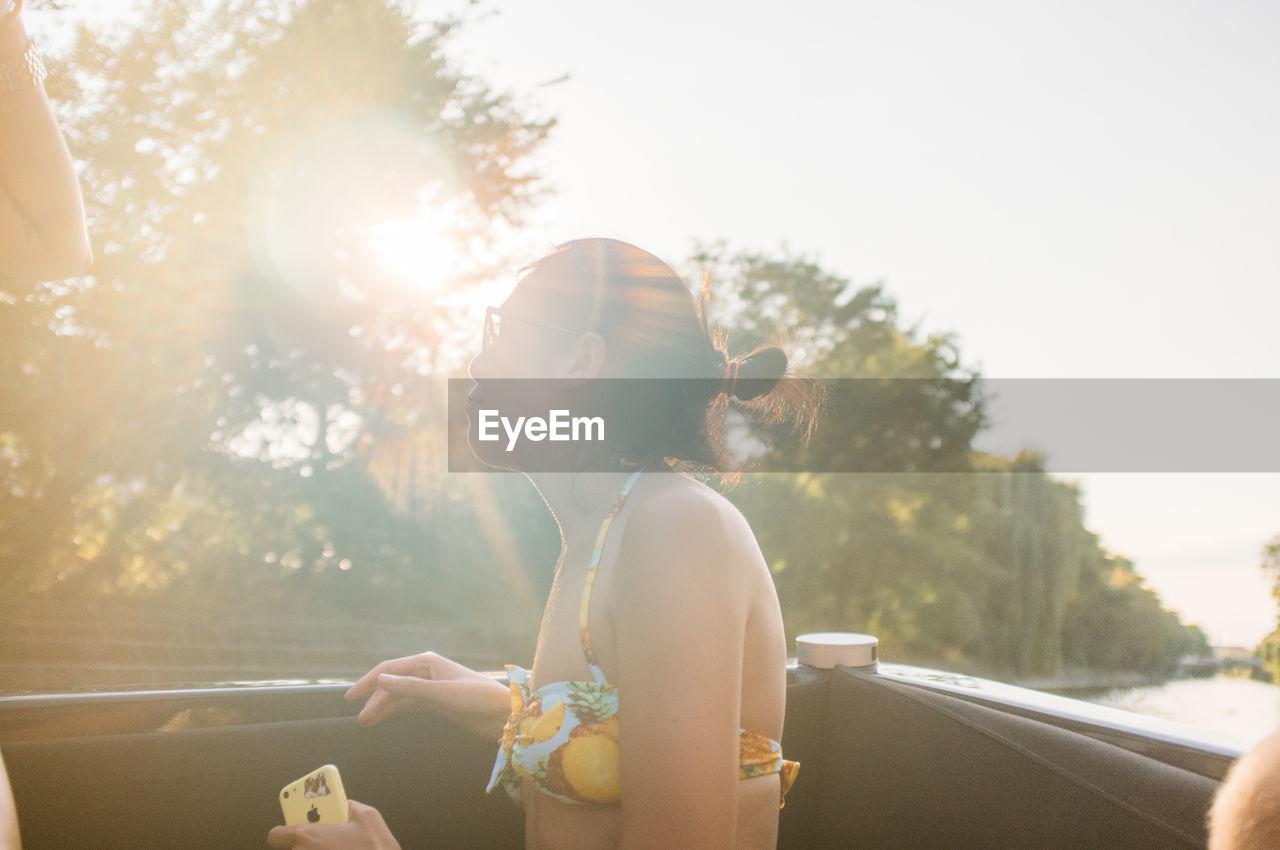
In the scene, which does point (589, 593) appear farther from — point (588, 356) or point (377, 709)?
point (377, 709)

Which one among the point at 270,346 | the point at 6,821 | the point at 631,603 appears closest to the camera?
the point at 6,821

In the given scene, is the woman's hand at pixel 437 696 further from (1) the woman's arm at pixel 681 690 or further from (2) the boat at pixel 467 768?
(1) the woman's arm at pixel 681 690

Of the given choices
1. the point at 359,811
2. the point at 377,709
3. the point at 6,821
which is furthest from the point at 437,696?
the point at 6,821

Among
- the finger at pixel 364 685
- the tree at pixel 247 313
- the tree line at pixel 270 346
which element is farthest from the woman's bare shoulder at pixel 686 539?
the tree at pixel 247 313

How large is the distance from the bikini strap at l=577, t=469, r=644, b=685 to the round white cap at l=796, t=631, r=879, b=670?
109 cm

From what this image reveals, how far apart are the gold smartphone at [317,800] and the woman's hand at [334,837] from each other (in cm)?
3

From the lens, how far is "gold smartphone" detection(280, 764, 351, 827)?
1591mm

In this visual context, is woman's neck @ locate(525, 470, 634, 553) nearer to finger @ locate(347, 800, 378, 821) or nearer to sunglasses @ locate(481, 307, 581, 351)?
sunglasses @ locate(481, 307, 581, 351)

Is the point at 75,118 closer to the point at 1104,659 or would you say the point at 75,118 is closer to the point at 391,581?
the point at 391,581

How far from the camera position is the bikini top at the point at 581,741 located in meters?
1.52

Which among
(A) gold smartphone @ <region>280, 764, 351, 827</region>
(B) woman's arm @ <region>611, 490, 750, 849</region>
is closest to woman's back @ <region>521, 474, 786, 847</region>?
(B) woman's arm @ <region>611, 490, 750, 849</region>

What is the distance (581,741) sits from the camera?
1.53m

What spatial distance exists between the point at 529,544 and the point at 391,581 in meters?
1.62

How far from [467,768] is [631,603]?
36.0 inches
